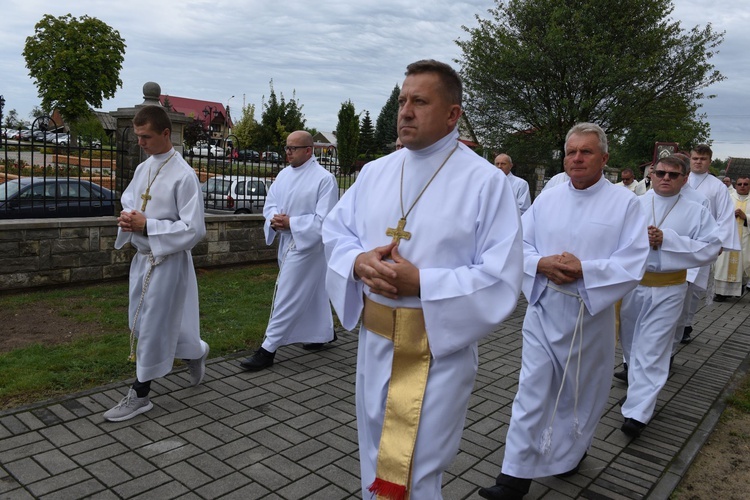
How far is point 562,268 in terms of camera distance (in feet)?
12.4

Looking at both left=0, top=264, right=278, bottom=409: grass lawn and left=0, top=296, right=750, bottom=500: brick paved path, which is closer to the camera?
left=0, top=296, right=750, bottom=500: brick paved path

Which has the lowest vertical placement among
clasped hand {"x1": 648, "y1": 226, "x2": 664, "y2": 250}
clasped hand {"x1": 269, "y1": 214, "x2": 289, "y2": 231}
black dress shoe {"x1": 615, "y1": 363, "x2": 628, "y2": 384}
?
black dress shoe {"x1": 615, "y1": 363, "x2": 628, "y2": 384}

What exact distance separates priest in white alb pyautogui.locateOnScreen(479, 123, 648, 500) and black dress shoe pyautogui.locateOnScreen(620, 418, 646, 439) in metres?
0.91

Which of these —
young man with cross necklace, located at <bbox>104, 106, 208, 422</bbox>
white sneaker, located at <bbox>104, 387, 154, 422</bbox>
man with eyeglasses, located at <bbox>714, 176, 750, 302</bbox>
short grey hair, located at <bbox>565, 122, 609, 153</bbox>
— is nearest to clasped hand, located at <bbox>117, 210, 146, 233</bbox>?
young man with cross necklace, located at <bbox>104, 106, 208, 422</bbox>

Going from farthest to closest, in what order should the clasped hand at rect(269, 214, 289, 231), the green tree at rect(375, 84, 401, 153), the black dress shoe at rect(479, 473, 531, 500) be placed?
the green tree at rect(375, 84, 401, 153), the clasped hand at rect(269, 214, 289, 231), the black dress shoe at rect(479, 473, 531, 500)

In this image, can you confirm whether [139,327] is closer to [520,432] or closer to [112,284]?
[520,432]

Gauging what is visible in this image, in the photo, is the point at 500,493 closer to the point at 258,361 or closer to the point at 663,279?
the point at 663,279

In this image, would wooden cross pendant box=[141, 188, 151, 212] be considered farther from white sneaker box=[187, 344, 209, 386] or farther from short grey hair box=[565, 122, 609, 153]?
short grey hair box=[565, 122, 609, 153]

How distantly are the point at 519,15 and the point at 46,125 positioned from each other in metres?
16.8

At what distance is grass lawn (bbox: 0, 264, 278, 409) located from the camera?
505cm

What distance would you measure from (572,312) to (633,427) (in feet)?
5.05

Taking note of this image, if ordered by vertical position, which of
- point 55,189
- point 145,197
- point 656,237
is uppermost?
point 145,197

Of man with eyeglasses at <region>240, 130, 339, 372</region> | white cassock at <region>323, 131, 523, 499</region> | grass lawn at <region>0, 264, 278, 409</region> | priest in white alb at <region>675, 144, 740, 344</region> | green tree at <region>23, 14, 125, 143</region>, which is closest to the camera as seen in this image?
white cassock at <region>323, 131, 523, 499</region>

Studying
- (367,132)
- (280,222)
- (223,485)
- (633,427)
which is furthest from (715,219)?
(367,132)
